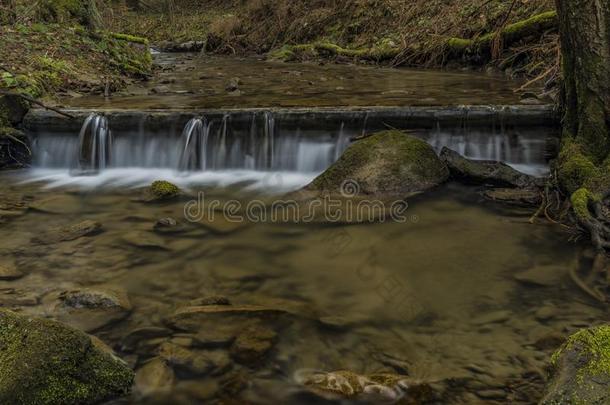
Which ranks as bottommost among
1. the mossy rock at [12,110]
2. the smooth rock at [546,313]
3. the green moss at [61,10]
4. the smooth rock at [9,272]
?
the smooth rock at [546,313]

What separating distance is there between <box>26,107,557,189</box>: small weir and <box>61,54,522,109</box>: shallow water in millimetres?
979

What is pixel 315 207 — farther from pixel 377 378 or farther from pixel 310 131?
pixel 377 378

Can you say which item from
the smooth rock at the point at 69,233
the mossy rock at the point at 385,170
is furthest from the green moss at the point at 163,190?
the mossy rock at the point at 385,170

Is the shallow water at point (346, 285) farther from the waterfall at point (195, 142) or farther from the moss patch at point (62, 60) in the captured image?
the moss patch at point (62, 60)

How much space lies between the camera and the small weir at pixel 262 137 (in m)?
7.07

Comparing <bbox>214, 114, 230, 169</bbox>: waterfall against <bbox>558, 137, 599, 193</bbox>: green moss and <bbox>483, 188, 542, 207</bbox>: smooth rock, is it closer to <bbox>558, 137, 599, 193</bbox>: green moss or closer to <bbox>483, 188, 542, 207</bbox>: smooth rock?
<bbox>483, 188, 542, 207</bbox>: smooth rock

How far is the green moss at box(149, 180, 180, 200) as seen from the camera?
637 centimetres

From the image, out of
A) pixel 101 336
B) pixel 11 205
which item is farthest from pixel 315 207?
pixel 11 205

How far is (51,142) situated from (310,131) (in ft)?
13.2

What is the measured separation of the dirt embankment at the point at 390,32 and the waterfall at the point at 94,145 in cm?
593

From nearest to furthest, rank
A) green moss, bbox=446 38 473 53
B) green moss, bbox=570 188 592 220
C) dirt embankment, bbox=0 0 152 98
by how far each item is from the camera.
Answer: green moss, bbox=570 188 592 220, dirt embankment, bbox=0 0 152 98, green moss, bbox=446 38 473 53

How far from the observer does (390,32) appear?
1816cm

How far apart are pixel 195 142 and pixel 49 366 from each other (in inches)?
216

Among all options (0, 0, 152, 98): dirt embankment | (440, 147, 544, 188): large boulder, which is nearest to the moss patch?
(0, 0, 152, 98): dirt embankment
